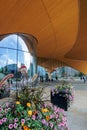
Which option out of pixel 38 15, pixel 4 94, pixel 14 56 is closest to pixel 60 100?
pixel 4 94

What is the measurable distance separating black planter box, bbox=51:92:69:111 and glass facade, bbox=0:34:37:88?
6455 millimetres

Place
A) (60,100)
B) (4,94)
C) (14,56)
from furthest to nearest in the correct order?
(14,56) < (4,94) < (60,100)

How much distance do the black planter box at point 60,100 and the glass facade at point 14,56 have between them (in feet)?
21.2

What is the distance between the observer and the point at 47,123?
274 cm

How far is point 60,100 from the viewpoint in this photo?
8.15m

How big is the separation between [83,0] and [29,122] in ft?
42.9

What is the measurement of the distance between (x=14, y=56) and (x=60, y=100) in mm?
8080

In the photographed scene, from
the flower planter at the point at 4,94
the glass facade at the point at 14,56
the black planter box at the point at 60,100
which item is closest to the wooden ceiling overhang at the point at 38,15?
the glass facade at the point at 14,56

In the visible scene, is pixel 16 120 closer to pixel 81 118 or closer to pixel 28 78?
pixel 81 118

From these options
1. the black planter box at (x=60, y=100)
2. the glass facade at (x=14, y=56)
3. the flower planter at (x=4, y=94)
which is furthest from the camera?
the glass facade at (x=14, y=56)

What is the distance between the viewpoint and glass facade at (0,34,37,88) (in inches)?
573

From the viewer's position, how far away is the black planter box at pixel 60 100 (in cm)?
783

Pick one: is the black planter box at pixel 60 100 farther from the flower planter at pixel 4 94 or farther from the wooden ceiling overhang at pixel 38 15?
the wooden ceiling overhang at pixel 38 15

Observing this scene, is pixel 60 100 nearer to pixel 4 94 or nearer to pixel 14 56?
pixel 4 94
